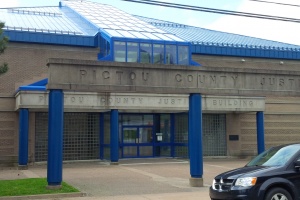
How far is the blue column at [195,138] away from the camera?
46.9 feet

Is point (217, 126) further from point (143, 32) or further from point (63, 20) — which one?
point (63, 20)

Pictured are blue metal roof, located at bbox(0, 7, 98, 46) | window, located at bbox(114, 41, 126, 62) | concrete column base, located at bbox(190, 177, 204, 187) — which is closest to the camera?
concrete column base, located at bbox(190, 177, 204, 187)

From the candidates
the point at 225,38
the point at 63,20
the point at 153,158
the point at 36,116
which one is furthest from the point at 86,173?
the point at 225,38

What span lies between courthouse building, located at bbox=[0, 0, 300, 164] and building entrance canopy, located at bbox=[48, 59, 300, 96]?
649 cm

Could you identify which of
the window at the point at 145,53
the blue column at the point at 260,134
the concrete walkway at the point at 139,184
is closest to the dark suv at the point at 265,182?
the concrete walkway at the point at 139,184

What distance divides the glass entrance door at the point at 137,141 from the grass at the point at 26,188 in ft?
42.9

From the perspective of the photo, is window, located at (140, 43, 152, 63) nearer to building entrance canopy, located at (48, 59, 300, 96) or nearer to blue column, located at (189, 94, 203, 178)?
building entrance canopy, located at (48, 59, 300, 96)

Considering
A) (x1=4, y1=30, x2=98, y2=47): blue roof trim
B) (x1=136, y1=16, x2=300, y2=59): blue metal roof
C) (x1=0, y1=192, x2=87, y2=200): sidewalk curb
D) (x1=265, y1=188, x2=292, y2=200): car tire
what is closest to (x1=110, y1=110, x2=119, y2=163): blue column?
(x1=4, y1=30, x2=98, y2=47): blue roof trim

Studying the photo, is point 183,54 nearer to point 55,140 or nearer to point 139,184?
point 139,184

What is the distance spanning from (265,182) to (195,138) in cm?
588

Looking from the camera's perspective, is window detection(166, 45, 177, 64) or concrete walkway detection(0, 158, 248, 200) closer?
concrete walkway detection(0, 158, 248, 200)

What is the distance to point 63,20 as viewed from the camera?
105ft

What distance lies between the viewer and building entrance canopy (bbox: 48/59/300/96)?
1308 cm

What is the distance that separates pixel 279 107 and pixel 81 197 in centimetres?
2136
